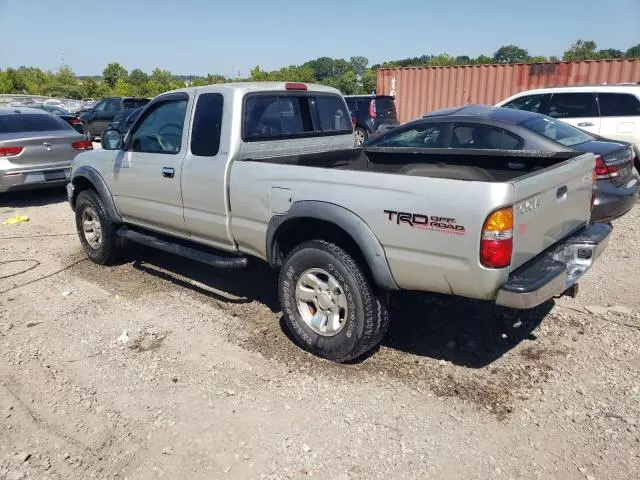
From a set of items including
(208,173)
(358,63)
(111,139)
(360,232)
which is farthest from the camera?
(358,63)

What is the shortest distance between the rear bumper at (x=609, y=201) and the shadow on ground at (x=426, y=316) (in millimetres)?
1703

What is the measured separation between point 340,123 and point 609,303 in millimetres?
2951

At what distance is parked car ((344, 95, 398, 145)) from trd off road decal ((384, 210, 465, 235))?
12.6m

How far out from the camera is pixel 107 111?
793 inches

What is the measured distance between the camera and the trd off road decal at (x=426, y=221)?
288 cm

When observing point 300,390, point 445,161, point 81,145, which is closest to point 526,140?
point 445,161

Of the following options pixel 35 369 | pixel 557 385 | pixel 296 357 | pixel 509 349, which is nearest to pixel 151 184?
pixel 35 369

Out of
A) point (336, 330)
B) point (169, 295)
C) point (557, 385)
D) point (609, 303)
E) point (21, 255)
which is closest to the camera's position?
point (557, 385)

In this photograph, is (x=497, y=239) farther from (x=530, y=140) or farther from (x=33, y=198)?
(x=33, y=198)

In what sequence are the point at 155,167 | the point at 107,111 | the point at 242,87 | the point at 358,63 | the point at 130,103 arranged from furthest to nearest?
the point at 358,63
the point at 107,111
the point at 130,103
the point at 155,167
the point at 242,87

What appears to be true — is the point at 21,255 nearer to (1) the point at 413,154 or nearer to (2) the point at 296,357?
(2) the point at 296,357

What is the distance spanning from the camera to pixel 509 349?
3.88 m

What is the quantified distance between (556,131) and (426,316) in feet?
12.0

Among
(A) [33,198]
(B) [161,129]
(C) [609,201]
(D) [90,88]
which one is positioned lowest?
(A) [33,198]
